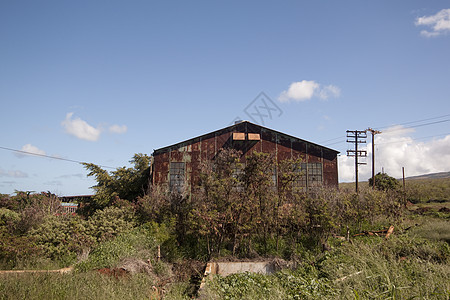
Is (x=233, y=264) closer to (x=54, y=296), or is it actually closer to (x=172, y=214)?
(x=172, y=214)

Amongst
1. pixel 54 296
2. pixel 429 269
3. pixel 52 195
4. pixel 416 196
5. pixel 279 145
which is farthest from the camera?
pixel 416 196

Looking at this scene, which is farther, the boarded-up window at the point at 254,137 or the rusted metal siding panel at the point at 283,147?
the rusted metal siding panel at the point at 283,147

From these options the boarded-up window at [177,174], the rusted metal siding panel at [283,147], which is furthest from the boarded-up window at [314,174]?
the boarded-up window at [177,174]

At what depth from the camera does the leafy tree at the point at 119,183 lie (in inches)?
779

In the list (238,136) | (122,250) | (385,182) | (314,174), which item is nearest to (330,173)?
(314,174)

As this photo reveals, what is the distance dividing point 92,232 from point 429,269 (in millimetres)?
10650

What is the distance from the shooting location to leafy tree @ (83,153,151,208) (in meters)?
19.8

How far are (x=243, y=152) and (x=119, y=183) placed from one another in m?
8.72

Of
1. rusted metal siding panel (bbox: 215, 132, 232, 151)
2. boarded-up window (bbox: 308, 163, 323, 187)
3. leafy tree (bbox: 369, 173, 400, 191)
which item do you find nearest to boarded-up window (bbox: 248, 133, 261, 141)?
rusted metal siding panel (bbox: 215, 132, 232, 151)

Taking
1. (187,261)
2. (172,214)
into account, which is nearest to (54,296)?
(187,261)

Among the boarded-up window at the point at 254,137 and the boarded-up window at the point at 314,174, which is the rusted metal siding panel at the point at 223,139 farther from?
the boarded-up window at the point at 314,174

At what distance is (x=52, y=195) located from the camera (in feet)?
56.2

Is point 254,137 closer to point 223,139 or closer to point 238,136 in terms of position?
point 238,136

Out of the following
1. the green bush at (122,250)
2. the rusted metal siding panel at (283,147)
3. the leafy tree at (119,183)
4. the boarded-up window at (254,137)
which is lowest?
the green bush at (122,250)
